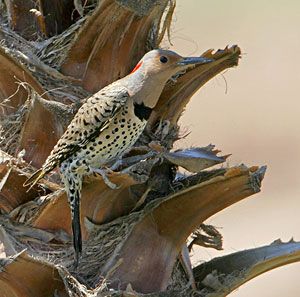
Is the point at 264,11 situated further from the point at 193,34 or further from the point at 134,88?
the point at 134,88

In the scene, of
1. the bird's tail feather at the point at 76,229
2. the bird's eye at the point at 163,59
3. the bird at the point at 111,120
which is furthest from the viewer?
the bird's eye at the point at 163,59

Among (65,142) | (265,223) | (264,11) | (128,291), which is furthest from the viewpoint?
(264,11)

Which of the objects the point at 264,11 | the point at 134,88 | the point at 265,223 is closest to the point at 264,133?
the point at 265,223

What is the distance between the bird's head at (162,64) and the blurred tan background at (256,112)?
353cm

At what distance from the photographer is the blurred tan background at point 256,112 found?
29.0ft

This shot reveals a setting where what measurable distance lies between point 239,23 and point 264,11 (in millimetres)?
843

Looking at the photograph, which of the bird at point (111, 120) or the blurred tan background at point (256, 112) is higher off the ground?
the blurred tan background at point (256, 112)

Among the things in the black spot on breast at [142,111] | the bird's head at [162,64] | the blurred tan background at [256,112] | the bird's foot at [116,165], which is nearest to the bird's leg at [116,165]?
the bird's foot at [116,165]

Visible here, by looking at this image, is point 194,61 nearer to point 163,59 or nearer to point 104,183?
point 163,59

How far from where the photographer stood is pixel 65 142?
13.9 ft

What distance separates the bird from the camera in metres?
4.22

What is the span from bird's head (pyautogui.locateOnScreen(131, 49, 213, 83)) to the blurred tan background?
3527 mm

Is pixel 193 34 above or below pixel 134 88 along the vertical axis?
above

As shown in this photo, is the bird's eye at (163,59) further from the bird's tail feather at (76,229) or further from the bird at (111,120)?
the bird's tail feather at (76,229)
